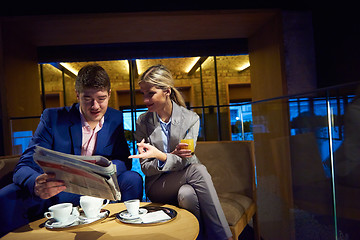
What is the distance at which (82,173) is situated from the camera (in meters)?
0.91

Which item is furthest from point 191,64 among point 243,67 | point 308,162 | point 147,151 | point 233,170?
point 147,151

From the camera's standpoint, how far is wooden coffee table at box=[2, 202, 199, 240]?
947 millimetres

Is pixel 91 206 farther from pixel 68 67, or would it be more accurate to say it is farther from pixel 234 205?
pixel 68 67

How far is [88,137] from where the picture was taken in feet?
5.60

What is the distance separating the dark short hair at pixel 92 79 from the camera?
153 centimetres

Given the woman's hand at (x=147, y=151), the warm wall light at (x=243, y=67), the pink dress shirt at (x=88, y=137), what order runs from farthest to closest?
the warm wall light at (x=243, y=67)
the pink dress shirt at (x=88, y=137)
the woman's hand at (x=147, y=151)

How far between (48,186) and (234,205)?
1.17m

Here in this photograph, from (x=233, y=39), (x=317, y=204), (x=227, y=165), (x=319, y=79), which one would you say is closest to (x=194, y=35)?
(x=233, y=39)

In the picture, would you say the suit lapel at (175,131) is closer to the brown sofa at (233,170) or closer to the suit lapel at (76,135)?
the brown sofa at (233,170)

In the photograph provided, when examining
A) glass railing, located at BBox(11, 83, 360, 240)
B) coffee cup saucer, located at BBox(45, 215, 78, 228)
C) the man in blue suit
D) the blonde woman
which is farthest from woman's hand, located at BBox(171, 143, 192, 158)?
glass railing, located at BBox(11, 83, 360, 240)

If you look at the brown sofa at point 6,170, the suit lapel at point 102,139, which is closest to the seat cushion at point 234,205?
the suit lapel at point 102,139

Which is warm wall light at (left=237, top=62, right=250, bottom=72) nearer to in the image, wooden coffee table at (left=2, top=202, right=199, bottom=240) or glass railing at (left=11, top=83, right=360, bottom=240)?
glass railing at (left=11, top=83, right=360, bottom=240)

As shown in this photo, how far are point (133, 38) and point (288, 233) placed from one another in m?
3.34

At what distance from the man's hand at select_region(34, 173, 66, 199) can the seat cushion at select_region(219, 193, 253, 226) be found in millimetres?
1011
